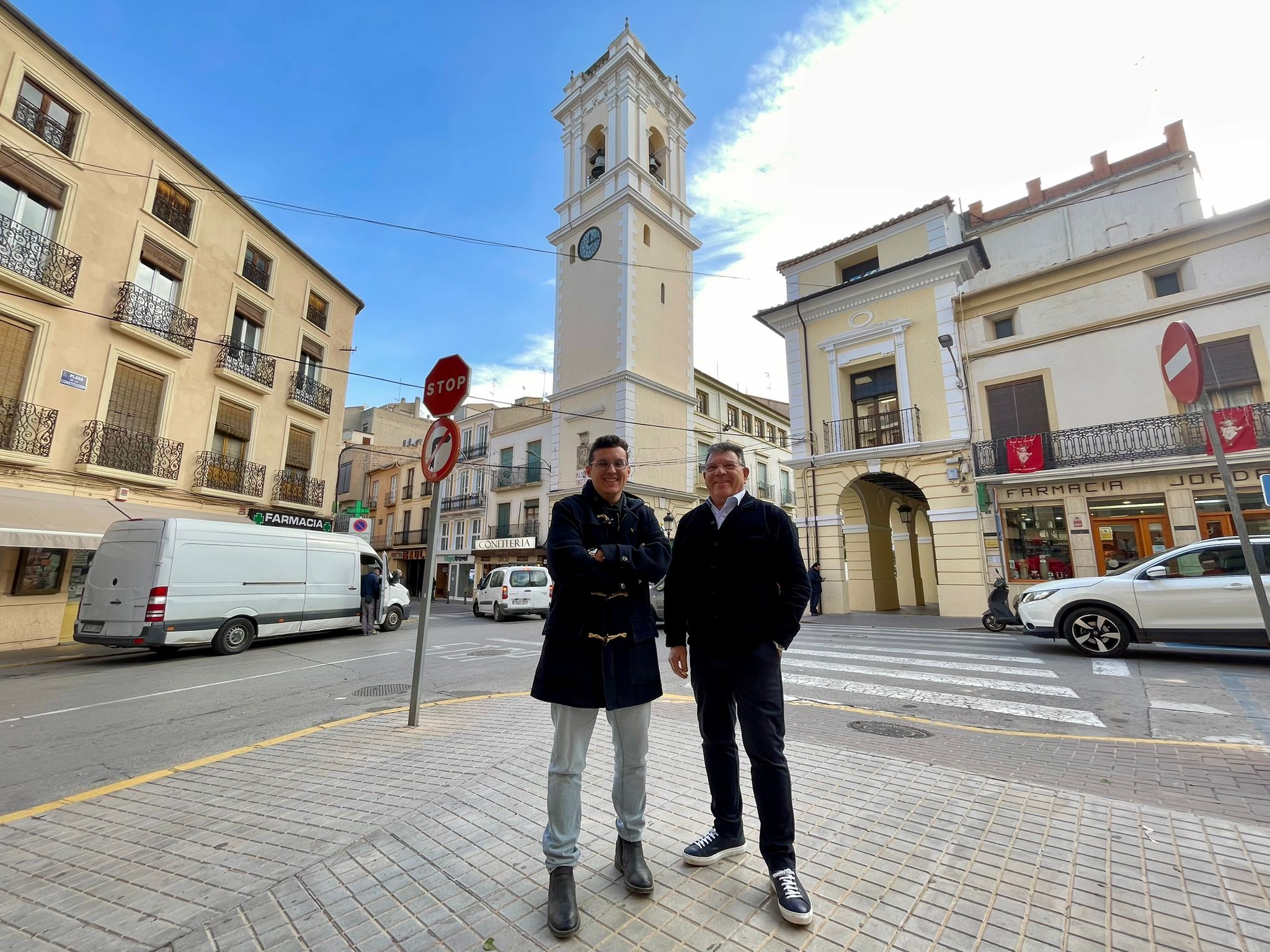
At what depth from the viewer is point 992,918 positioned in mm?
2080

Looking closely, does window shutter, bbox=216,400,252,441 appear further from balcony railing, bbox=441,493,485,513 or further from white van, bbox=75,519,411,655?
balcony railing, bbox=441,493,485,513

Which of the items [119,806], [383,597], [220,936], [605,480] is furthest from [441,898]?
[383,597]

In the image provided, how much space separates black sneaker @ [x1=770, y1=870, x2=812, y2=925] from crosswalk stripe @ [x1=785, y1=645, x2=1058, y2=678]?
22.0 feet

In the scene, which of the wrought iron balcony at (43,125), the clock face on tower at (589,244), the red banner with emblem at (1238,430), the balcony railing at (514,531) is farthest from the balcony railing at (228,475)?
the red banner with emblem at (1238,430)

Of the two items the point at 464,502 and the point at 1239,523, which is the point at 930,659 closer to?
the point at 1239,523

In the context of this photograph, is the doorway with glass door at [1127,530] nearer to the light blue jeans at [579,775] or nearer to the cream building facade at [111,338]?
the light blue jeans at [579,775]

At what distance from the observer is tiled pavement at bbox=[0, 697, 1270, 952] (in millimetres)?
2006

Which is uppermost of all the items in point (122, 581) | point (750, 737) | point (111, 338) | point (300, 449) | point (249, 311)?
point (249, 311)

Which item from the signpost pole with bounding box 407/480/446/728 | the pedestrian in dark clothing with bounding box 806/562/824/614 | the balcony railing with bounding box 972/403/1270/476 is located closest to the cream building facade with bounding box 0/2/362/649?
the signpost pole with bounding box 407/480/446/728

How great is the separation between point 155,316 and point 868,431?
20.8 m

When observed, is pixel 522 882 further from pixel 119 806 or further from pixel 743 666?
Answer: pixel 119 806

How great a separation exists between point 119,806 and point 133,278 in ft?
53.7

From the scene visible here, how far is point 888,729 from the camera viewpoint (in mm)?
4926

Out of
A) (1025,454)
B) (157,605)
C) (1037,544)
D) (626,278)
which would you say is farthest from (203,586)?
(626,278)
